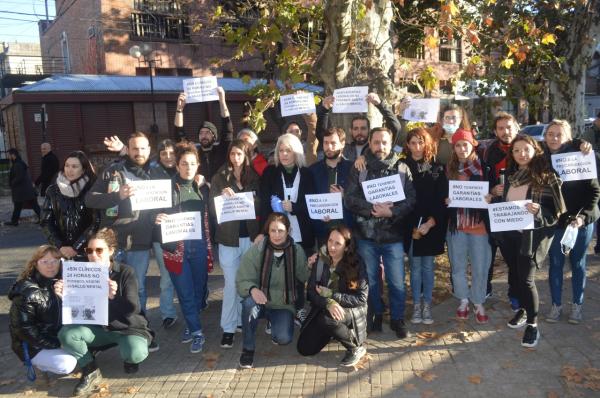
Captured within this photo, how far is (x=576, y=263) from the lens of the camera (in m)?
5.28

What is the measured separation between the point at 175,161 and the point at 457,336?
10.7 feet

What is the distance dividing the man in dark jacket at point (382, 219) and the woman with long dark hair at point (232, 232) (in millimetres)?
982

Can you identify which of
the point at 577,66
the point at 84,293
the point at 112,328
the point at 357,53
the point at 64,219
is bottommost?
the point at 112,328

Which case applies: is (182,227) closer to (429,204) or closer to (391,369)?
(391,369)

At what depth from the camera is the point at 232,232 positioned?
5.12m

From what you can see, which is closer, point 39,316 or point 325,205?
point 39,316

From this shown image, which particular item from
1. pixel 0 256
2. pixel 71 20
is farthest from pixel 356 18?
pixel 71 20

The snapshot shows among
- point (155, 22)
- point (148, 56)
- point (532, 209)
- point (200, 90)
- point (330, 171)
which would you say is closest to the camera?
point (532, 209)

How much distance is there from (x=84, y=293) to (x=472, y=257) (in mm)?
3673

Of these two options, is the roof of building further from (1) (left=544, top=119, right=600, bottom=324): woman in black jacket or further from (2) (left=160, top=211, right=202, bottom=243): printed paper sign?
(2) (left=160, top=211, right=202, bottom=243): printed paper sign

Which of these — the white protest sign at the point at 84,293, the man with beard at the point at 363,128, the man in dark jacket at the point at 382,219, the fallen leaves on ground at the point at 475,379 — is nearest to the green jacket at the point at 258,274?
the man in dark jacket at the point at 382,219

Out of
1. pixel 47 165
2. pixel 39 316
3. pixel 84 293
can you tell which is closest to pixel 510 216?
pixel 84 293

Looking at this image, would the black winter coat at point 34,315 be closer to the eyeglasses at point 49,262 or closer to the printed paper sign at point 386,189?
the eyeglasses at point 49,262

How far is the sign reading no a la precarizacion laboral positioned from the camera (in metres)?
4.96
